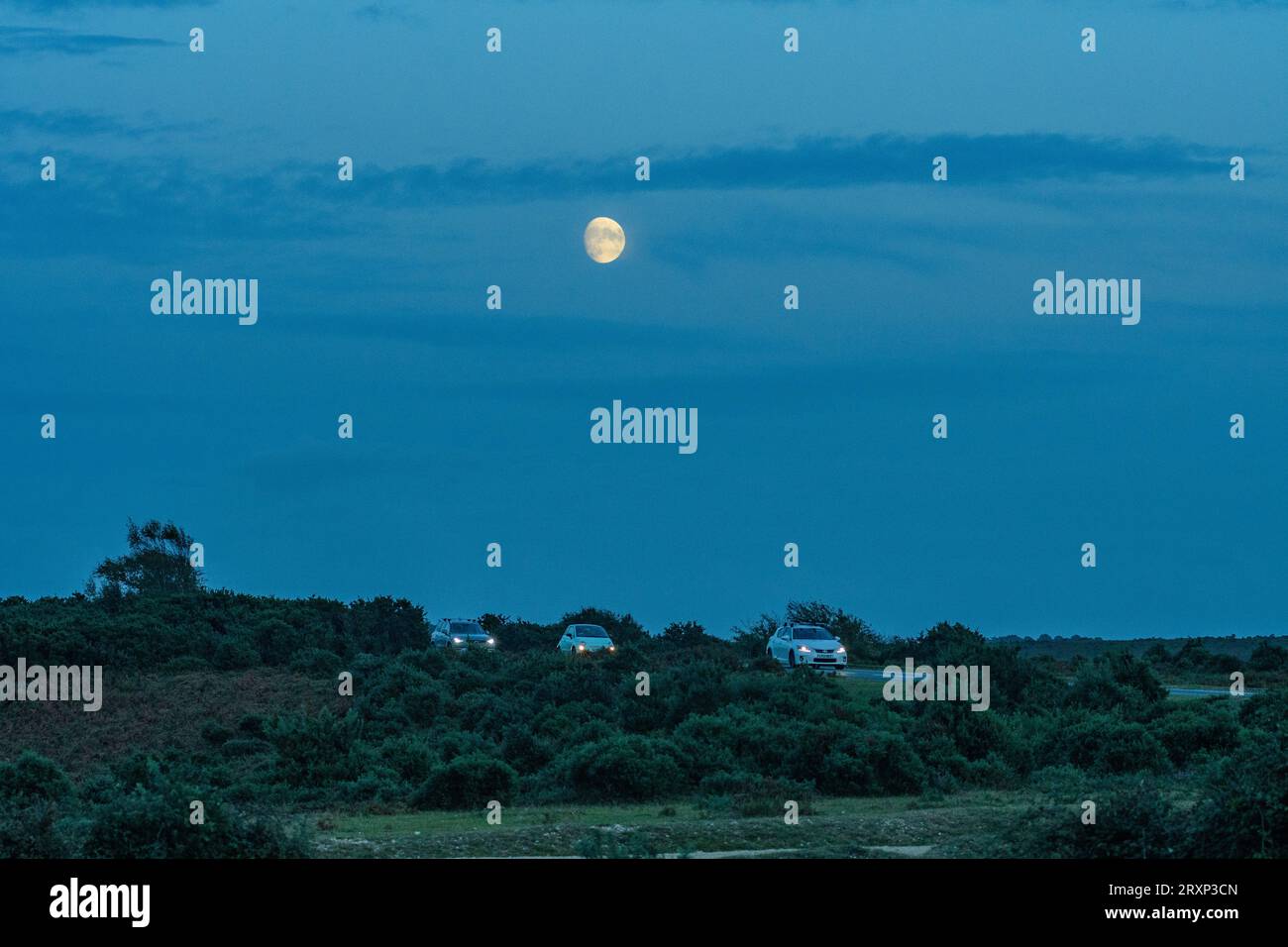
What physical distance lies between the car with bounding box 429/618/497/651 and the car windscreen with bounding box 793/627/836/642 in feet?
41.2

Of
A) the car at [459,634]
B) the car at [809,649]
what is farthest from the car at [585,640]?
the car at [809,649]

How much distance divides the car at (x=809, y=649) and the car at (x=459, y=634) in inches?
470

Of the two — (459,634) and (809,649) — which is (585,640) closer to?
(459,634)

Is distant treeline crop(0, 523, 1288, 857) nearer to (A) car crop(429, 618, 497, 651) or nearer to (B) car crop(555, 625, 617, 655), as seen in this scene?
(B) car crop(555, 625, 617, 655)

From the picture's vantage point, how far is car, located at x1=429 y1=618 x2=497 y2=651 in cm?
5293

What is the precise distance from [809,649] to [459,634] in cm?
1663

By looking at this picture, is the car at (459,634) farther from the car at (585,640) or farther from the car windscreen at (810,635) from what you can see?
the car windscreen at (810,635)

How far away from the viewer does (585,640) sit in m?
49.5

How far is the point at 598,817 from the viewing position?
21.2 meters

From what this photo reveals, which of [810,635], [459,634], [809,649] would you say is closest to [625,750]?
[809,649]

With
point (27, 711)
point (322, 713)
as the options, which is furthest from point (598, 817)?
point (27, 711)

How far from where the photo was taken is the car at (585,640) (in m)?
48.0

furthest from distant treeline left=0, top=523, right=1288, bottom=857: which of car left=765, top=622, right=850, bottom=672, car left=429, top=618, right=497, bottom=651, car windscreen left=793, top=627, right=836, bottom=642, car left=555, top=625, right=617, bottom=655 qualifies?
car left=429, top=618, right=497, bottom=651
